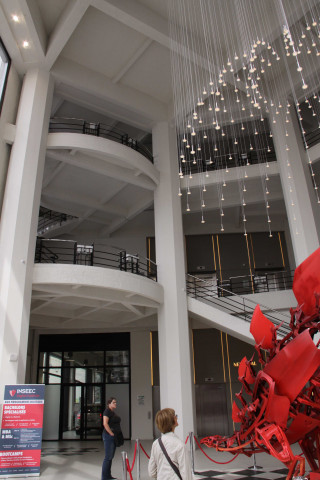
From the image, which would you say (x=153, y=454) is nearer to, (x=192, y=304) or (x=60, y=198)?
(x=192, y=304)

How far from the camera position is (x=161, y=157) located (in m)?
13.3

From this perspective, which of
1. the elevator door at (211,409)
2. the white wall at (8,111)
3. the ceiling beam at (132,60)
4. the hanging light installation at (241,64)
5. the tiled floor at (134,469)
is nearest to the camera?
the tiled floor at (134,469)

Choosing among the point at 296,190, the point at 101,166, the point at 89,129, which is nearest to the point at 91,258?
the point at 101,166

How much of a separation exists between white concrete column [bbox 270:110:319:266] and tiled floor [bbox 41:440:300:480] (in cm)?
575

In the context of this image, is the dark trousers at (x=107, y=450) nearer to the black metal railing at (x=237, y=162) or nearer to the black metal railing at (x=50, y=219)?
the black metal railing at (x=237, y=162)

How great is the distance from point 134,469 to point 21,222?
20.5 feet

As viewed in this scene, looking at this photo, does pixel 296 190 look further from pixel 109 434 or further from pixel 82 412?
pixel 82 412

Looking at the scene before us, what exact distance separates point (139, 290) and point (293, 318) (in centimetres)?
641

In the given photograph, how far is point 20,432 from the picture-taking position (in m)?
7.36

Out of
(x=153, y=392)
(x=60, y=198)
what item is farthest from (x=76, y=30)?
(x=153, y=392)

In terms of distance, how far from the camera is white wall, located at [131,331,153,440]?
13977mm

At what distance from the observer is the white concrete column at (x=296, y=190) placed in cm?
1127

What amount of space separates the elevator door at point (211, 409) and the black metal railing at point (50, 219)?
878cm

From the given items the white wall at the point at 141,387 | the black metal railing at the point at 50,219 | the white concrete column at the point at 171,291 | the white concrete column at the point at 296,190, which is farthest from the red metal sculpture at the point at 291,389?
the black metal railing at the point at 50,219
